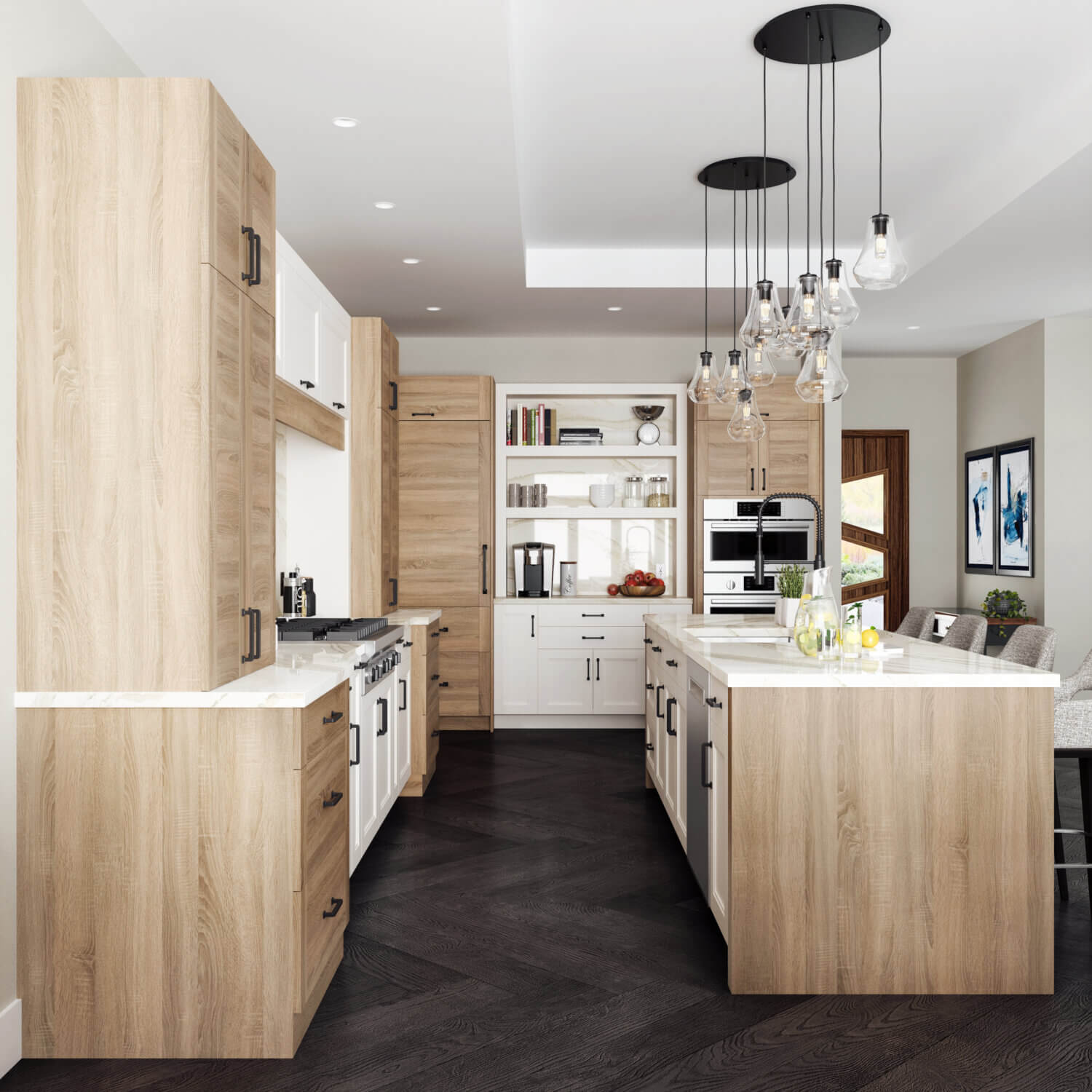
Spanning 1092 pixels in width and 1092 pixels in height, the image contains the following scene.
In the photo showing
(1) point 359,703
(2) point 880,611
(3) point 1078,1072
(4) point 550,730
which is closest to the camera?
(3) point 1078,1072

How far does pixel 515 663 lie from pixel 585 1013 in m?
3.77

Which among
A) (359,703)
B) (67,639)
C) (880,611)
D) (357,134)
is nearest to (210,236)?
(67,639)

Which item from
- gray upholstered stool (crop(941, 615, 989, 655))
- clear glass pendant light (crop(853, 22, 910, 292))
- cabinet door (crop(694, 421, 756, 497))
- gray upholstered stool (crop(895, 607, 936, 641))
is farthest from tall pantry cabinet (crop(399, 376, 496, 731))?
clear glass pendant light (crop(853, 22, 910, 292))

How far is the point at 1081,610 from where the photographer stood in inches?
249

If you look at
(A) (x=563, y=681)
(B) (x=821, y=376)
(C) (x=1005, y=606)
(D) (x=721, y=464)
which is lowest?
(A) (x=563, y=681)

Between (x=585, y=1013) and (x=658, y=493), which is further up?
(x=658, y=493)

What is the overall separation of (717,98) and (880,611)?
5292mm

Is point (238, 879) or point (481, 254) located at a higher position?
point (481, 254)

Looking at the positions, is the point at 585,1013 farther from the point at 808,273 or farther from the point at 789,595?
the point at 808,273

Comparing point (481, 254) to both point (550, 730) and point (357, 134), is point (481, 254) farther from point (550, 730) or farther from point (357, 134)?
point (550, 730)

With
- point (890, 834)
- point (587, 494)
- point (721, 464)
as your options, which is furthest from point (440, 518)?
point (890, 834)

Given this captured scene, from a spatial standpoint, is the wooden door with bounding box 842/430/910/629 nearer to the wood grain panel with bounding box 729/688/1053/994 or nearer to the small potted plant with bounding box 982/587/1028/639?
the small potted plant with bounding box 982/587/1028/639

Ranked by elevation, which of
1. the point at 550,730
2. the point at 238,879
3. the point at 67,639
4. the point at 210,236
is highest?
the point at 210,236

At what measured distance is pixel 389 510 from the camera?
486 centimetres
